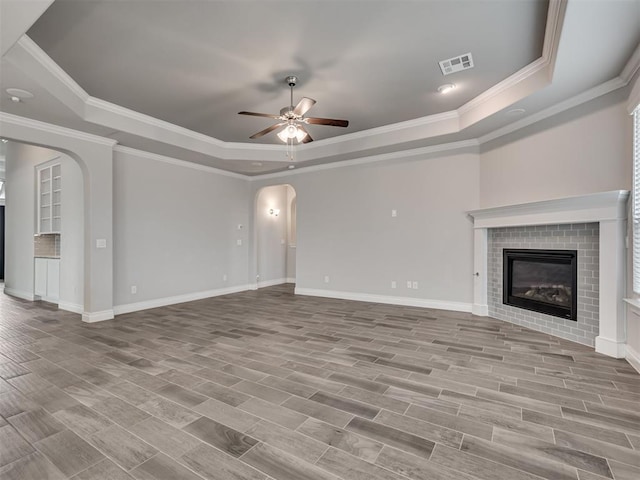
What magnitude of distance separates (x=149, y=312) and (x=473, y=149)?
5.97 meters

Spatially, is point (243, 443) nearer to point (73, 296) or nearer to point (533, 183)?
point (533, 183)

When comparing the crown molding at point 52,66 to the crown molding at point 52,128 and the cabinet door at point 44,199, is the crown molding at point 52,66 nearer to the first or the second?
the crown molding at point 52,128

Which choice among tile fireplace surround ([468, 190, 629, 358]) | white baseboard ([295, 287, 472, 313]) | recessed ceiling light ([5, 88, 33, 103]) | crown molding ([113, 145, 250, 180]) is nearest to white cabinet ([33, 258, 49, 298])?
crown molding ([113, 145, 250, 180])

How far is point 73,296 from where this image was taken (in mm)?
5395

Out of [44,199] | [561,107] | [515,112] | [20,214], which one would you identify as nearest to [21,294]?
[20,214]

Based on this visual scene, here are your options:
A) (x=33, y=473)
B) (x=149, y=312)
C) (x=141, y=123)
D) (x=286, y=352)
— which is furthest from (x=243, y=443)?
(x=141, y=123)

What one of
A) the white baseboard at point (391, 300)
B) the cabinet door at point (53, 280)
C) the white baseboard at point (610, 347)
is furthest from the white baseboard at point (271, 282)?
the white baseboard at point (610, 347)

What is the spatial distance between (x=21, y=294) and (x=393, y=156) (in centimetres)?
813

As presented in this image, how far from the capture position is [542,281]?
4.23 metres

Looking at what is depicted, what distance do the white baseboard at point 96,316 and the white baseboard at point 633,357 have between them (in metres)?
6.39

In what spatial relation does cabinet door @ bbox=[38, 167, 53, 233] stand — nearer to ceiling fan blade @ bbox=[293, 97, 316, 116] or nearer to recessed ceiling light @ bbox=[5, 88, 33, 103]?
recessed ceiling light @ bbox=[5, 88, 33, 103]

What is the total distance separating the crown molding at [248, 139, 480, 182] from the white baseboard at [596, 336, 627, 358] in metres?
3.17

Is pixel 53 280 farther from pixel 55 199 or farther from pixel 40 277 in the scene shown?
pixel 55 199

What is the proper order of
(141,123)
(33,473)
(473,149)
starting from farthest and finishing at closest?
(473,149)
(141,123)
(33,473)
